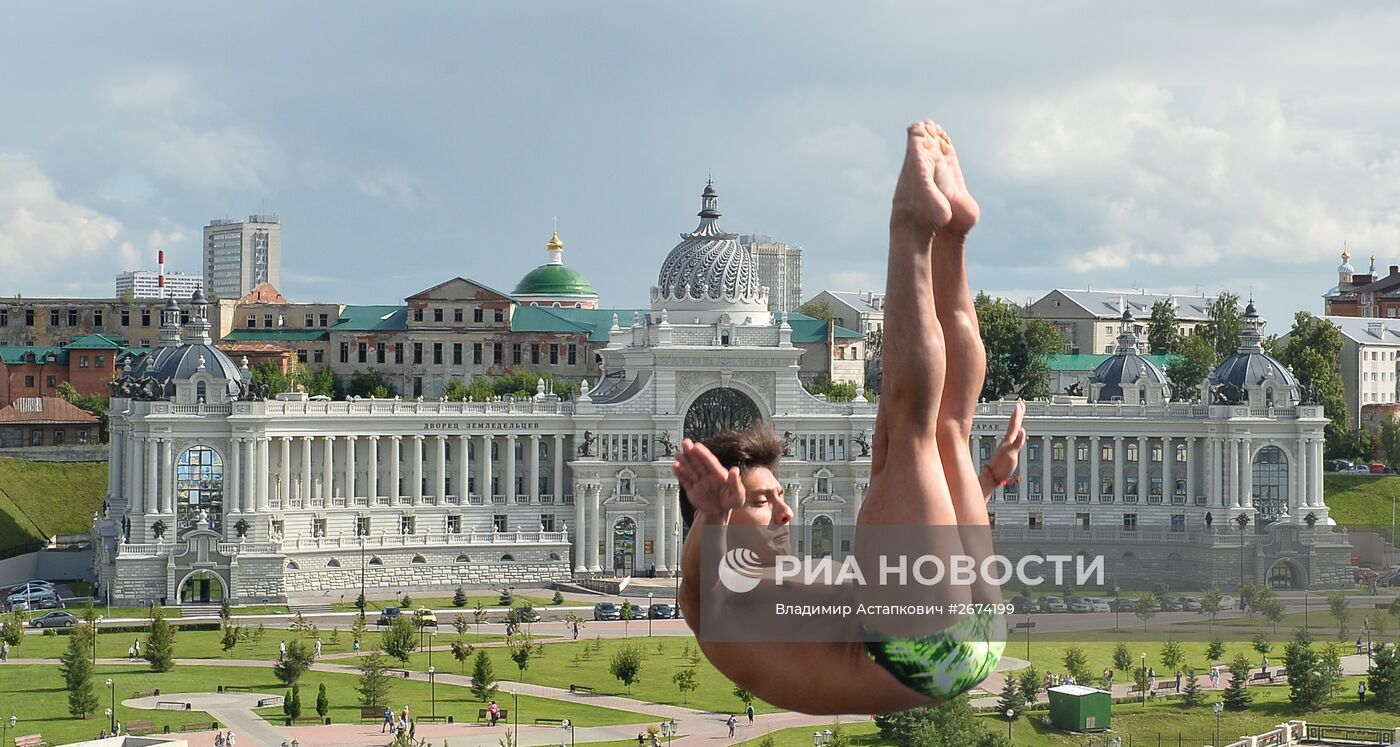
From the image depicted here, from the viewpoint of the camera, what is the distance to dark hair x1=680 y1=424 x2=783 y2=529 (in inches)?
558

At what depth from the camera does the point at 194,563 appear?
344 ft

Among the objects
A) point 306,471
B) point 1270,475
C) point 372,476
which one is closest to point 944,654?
point 306,471

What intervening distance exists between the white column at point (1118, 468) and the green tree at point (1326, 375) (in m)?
25.9

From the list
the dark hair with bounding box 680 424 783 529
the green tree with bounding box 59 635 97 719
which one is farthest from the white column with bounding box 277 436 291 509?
the dark hair with bounding box 680 424 783 529

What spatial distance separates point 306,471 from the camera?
113 metres

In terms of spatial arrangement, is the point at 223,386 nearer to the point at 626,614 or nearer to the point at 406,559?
the point at 406,559

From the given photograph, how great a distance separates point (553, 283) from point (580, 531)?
233ft

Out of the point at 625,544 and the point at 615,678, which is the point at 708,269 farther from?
the point at 615,678

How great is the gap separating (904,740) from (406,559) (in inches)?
1994

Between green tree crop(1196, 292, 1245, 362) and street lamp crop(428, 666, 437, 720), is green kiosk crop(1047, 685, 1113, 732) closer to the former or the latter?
street lamp crop(428, 666, 437, 720)

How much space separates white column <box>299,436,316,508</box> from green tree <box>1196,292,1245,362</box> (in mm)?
76807

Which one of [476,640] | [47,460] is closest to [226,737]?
[476,640]

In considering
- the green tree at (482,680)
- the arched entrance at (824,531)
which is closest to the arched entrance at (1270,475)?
the arched entrance at (824,531)

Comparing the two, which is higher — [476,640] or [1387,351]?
[1387,351]
